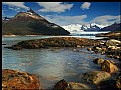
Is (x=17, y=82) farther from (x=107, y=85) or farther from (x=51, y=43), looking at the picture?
(x=51, y=43)

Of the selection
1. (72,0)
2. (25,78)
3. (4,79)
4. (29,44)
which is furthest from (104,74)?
(29,44)

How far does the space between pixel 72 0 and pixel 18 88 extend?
845 centimetres

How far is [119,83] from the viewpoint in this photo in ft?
50.2

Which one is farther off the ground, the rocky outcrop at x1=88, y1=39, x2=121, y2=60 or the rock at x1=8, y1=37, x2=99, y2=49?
the rock at x1=8, y1=37, x2=99, y2=49

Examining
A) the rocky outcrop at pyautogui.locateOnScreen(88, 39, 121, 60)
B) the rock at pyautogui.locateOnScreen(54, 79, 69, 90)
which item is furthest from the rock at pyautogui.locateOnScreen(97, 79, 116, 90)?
the rocky outcrop at pyautogui.locateOnScreen(88, 39, 121, 60)

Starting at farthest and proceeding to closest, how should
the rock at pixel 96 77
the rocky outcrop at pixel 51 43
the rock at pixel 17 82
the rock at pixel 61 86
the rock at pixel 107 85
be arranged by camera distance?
the rocky outcrop at pixel 51 43
the rock at pixel 96 77
the rock at pixel 107 85
the rock at pixel 61 86
the rock at pixel 17 82

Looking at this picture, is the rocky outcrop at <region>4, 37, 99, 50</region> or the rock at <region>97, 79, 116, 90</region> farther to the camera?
the rocky outcrop at <region>4, 37, 99, 50</region>

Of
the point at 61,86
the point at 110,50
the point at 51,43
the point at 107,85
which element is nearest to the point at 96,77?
the point at 107,85

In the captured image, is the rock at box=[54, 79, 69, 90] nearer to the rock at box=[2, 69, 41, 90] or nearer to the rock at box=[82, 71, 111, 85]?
the rock at box=[2, 69, 41, 90]

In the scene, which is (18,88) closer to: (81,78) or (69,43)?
(81,78)

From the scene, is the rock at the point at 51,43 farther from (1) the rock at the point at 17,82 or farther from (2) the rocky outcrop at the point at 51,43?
(1) the rock at the point at 17,82

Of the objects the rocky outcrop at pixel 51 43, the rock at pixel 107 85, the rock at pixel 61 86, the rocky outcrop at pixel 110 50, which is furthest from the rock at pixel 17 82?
the rocky outcrop at pixel 51 43

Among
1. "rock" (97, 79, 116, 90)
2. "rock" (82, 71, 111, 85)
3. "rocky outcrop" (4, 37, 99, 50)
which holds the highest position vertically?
"rocky outcrop" (4, 37, 99, 50)

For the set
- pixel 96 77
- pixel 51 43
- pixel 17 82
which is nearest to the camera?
pixel 17 82
